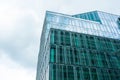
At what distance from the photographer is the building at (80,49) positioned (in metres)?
51.2

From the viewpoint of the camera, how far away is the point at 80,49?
58.6 metres

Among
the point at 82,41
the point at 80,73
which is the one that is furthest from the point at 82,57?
the point at 82,41

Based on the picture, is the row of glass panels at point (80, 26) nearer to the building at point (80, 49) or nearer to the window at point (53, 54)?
the building at point (80, 49)

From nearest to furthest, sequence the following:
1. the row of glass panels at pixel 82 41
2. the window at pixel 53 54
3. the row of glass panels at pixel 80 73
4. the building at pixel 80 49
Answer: the row of glass panels at pixel 80 73 < the building at pixel 80 49 < the window at pixel 53 54 < the row of glass panels at pixel 82 41

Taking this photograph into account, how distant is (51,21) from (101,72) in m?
27.1

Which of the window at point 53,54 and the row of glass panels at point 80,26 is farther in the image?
the row of glass panels at point 80,26

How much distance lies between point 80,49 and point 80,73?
33.5ft

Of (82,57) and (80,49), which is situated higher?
(80,49)

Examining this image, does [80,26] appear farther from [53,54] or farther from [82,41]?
[53,54]

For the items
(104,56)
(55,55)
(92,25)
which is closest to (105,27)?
(92,25)

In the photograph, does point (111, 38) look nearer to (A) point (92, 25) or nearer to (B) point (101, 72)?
(A) point (92, 25)

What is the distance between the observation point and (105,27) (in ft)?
240

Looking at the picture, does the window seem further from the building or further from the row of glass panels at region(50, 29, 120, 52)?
the row of glass panels at region(50, 29, 120, 52)

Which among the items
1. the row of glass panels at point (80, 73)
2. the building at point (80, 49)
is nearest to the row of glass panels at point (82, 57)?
the building at point (80, 49)
